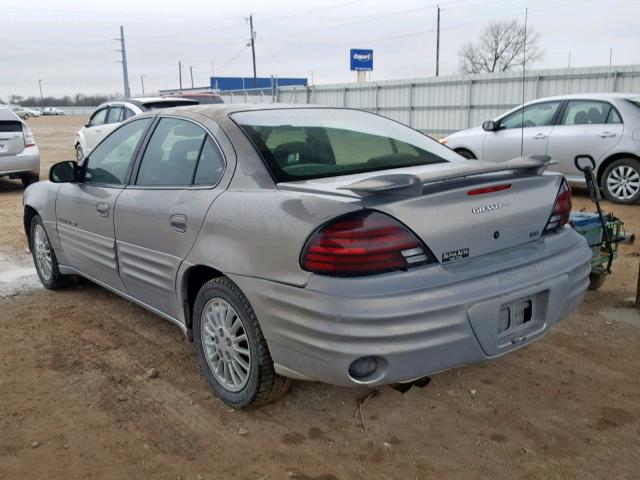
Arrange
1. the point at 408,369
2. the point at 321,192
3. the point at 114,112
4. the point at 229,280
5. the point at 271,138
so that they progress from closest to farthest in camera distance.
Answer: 1. the point at 408,369
2. the point at 321,192
3. the point at 229,280
4. the point at 271,138
5. the point at 114,112

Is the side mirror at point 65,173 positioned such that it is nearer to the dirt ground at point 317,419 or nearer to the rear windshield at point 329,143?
the dirt ground at point 317,419

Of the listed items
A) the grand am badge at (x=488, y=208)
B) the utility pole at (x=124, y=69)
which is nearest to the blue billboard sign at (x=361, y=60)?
the utility pole at (x=124, y=69)

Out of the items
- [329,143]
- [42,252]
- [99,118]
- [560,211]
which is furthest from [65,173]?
[99,118]

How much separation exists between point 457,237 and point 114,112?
1063 cm

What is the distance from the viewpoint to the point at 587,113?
29.2 feet

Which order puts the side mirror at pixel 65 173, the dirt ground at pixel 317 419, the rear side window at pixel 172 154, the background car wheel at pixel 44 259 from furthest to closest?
the background car wheel at pixel 44 259 < the side mirror at pixel 65 173 < the rear side window at pixel 172 154 < the dirt ground at pixel 317 419

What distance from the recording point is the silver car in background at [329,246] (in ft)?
8.00

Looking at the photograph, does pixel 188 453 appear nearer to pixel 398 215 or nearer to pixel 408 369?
pixel 408 369

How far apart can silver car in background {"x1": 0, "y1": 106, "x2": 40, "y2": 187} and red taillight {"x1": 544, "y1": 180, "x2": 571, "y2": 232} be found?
10513 millimetres

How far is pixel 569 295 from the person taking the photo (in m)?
2.96

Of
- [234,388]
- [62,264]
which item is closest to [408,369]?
[234,388]

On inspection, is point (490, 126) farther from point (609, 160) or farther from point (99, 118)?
point (99, 118)

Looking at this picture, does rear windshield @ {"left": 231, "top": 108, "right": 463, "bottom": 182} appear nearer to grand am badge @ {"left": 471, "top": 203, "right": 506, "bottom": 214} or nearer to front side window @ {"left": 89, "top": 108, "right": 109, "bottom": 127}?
grand am badge @ {"left": 471, "top": 203, "right": 506, "bottom": 214}

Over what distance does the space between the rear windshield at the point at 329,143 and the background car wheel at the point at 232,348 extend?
65 cm
